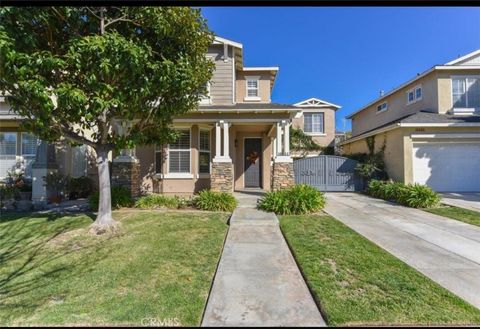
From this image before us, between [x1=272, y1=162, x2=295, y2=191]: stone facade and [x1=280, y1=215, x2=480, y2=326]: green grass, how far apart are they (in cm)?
507

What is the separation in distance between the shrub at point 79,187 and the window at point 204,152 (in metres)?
4.89

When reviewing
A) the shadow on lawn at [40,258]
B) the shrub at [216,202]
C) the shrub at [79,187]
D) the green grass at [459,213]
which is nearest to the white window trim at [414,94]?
the green grass at [459,213]

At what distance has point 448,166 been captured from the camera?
503 inches

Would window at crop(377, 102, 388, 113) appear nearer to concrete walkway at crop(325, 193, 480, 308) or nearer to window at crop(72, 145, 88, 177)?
concrete walkway at crop(325, 193, 480, 308)

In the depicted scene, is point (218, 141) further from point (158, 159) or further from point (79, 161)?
point (79, 161)

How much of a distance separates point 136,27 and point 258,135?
876 cm

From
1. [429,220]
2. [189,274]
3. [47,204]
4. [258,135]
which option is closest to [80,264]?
[189,274]

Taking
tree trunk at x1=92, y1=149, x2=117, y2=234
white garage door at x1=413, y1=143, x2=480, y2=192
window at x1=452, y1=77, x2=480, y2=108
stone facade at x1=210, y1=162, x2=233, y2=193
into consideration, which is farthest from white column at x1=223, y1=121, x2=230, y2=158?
window at x1=452, y1=77, x2=480, y2=108

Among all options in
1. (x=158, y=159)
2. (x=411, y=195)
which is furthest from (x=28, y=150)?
(x=411, y=195)

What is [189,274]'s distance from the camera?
401cm

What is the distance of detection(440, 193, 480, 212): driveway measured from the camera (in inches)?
372

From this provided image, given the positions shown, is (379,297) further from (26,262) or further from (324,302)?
(26,262)

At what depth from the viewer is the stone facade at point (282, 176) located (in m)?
10.6

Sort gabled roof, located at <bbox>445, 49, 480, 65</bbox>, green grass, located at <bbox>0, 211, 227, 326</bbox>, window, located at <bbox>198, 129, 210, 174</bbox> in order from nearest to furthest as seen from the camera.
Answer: green grass, located at <bbox>0, 211, 227, 326</bbox> < window, located at <bbox>198, 129, 210, 174</bbox> < gabled roof, located at <bbox>445, 49, 480, 65</bbox>
